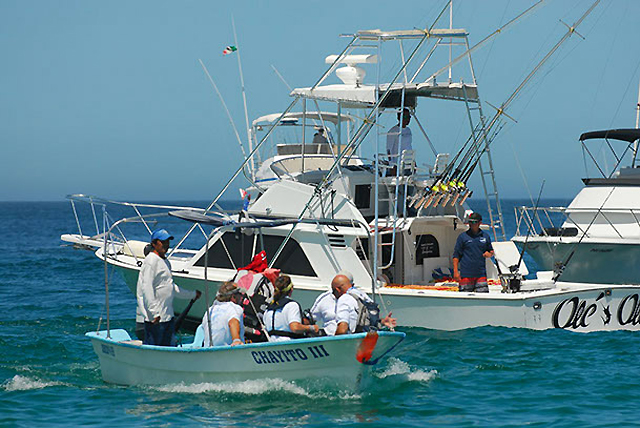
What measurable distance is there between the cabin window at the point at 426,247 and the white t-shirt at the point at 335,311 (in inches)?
249

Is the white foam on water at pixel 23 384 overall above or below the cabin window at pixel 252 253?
below

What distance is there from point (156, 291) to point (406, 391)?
3.33m

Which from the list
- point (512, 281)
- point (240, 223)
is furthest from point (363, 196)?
point (240, 223)

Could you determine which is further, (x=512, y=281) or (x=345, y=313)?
(x=512, y=281)

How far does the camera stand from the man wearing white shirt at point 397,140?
15.5 metres

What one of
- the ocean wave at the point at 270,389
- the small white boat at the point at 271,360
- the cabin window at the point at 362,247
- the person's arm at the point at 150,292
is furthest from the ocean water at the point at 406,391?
the cabin window at the point at 362,247

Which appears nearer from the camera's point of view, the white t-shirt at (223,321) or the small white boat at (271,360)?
the small white boat at (271,360)

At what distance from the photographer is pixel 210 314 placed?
32.8 feet

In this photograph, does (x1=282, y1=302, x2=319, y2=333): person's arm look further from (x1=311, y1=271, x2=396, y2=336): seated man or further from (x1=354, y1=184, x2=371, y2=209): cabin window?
(x1=354, y1=184, x2=371, y2=209): cabin window

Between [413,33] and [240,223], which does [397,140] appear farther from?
[240,223]

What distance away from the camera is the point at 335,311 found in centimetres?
968

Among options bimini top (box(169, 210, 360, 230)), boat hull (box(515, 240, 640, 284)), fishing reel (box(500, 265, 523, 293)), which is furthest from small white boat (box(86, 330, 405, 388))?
boat hull (box(515, 240, 640, 284))

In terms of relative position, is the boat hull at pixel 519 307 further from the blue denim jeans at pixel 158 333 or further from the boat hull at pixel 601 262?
the boat hull at pixel 601 262

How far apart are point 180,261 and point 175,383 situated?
721cm
